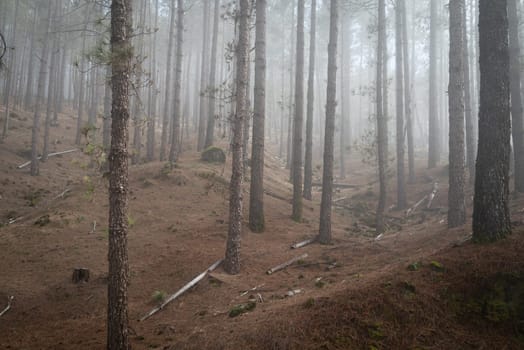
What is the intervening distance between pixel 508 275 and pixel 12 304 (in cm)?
972

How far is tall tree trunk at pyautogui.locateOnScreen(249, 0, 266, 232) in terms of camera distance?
1198 cm

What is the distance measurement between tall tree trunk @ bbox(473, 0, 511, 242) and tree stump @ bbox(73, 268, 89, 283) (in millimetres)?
8842

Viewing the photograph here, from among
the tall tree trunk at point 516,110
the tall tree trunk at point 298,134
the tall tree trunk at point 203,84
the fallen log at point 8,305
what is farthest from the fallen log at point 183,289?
the tall tree trunk at point 203,84

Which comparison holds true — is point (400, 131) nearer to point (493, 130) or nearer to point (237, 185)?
point (237, 185)

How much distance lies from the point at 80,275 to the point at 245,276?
13.9 feet

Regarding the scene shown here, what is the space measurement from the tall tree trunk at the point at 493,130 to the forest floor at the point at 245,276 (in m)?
0.42

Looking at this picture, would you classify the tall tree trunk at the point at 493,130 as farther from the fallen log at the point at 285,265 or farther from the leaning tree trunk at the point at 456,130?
the fallen log at the point at 285,265

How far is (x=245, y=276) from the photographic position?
8.86 metres

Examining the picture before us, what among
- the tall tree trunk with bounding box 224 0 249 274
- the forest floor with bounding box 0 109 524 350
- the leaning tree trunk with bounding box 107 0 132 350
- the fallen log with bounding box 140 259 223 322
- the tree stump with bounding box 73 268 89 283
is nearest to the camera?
the forest floor with bounding box 0 109 524 350

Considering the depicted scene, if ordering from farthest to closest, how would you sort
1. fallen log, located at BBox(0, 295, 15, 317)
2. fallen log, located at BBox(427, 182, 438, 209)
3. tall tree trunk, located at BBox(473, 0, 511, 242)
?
fallen log, located at BBox(427, 182, 438, 209) < fallen log, located at BBox(0, 295, 15, 317) < tall tree trunk, located at BBox(473, 0, 511, 242)

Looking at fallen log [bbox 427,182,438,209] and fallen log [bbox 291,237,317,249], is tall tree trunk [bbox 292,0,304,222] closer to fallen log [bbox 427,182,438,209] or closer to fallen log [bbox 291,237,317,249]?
fallen log [bbox 291,237,317,249]

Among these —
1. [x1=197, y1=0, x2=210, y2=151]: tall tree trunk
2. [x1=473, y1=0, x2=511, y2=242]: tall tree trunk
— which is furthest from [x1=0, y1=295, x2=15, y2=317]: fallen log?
[x1=197, y1=0, x2=210, y2=151]: tall tree trunk

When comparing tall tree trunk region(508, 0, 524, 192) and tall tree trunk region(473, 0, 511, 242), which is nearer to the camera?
tall tree trunk region(473, 0, 511, 242)

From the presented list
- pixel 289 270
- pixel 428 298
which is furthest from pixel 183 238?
pixel 428 298
